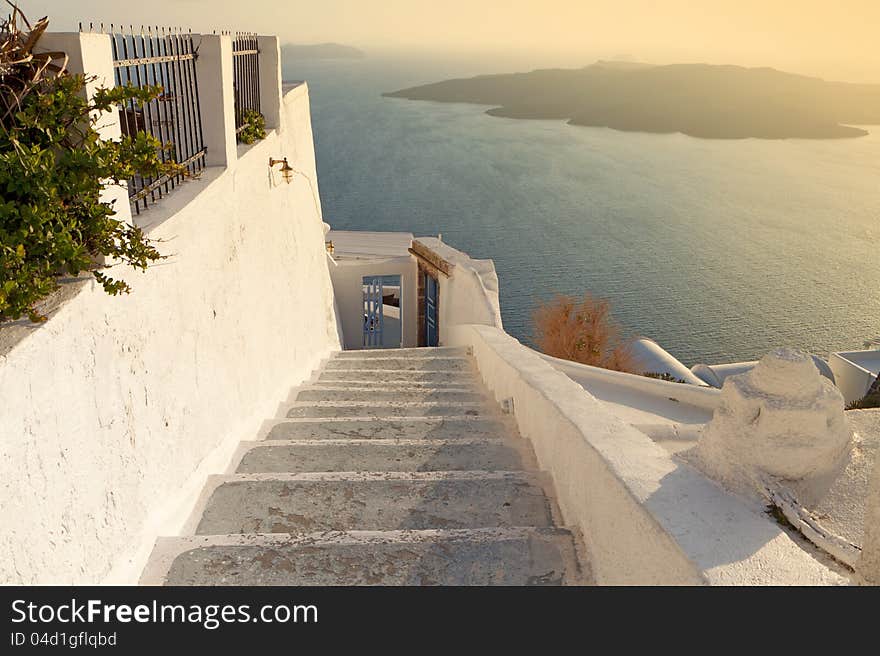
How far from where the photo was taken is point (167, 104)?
4.93m

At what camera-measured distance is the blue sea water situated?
140 ft

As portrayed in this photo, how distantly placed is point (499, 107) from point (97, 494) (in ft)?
419

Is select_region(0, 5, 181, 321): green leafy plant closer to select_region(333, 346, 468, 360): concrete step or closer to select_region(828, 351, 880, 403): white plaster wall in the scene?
select_region(333, 346, 468, 360): concrete step

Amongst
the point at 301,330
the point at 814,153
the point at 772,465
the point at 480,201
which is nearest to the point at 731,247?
the point at 480,201

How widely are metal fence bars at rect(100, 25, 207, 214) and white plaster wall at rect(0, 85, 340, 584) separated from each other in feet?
0.56

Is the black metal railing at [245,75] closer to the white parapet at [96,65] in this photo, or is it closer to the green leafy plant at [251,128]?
the green leafy plant at [251,128]

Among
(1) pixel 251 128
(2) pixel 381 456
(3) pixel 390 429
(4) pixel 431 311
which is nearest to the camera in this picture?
(2) pixel 381 456

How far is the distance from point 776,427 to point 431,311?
13096 millimetres

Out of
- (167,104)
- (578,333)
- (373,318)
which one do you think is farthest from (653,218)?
(167,104)

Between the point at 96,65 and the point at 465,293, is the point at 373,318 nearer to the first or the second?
the point at 465,293

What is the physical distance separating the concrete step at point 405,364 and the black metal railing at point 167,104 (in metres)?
4.04

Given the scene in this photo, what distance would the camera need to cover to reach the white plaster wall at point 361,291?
1653 centimetres

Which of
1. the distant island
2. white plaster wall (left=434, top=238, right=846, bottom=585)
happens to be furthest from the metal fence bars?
the distant island

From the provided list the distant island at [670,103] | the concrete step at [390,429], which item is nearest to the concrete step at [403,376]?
the concrete step at [390,429]
